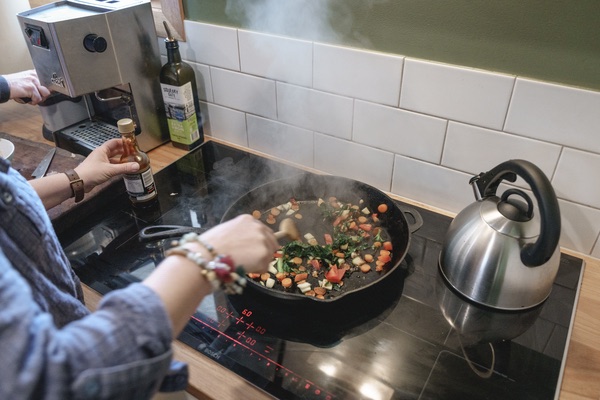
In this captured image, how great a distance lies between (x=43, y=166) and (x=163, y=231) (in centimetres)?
45

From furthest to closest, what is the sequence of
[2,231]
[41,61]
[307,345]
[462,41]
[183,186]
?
[183,186], [41,61], [462,41], [307,345], [2,231]

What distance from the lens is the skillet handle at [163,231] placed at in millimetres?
907

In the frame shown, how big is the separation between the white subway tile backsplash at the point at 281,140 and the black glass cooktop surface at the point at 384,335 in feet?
1.29

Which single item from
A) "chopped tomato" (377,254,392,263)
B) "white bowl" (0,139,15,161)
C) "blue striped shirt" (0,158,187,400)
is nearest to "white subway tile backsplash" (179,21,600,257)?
"chopped tomato" (377,254,392,263)

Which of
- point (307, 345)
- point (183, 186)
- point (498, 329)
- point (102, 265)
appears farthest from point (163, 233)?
point (498, 329)

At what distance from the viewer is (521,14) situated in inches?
31.3

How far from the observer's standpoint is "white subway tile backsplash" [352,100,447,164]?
984 millimetres

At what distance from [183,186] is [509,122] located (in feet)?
2.56

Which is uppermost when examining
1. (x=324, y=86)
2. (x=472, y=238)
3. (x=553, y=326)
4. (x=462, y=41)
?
(x=462, y=41)

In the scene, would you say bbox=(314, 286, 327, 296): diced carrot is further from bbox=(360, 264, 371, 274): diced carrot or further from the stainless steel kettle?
the stainless steel kettle

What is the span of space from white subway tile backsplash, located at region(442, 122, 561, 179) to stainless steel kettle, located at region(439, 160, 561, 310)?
134 millimetres

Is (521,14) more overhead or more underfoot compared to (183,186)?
more overhead

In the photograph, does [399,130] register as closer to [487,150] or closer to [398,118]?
[398,118]

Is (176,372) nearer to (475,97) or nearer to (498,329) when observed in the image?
(498,329)
